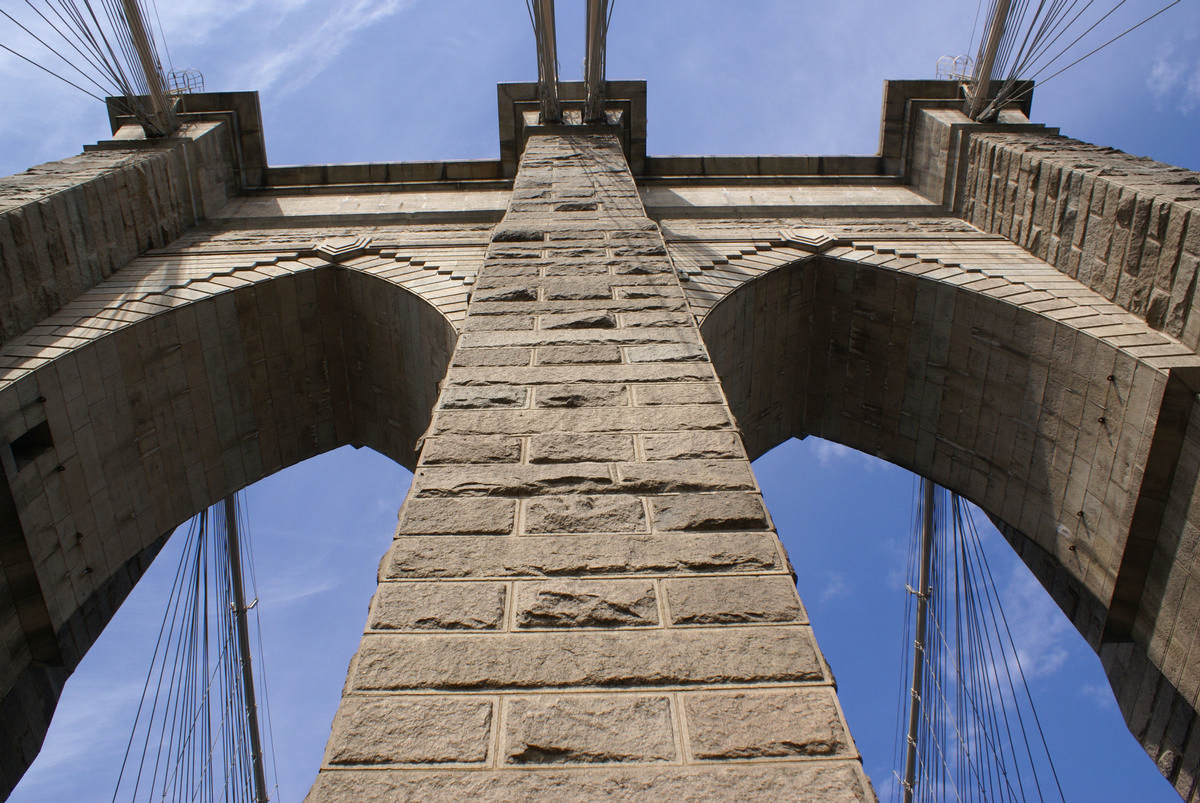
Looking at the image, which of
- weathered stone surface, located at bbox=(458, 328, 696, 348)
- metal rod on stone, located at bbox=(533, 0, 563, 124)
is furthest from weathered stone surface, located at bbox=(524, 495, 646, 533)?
metal rod on stone, located at bbox=(533, 0, 563, 124)

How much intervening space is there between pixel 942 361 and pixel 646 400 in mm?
4873

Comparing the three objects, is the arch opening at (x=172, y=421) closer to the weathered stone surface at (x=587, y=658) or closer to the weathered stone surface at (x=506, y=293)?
the weathered stone surface at (x=506, y=293)

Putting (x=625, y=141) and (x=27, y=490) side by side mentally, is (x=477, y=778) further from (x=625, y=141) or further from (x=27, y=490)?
(x=625, y=141)

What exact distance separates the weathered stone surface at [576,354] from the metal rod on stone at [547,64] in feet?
23.8

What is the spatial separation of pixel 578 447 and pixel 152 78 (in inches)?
366

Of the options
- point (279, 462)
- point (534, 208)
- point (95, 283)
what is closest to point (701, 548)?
point (534, 208)

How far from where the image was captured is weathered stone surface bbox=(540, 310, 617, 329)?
4720 millimetres

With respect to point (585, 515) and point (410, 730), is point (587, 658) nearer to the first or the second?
point (410, 730)

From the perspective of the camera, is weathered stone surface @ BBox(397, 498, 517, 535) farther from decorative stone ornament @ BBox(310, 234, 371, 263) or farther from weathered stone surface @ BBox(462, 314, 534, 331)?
decorative stone ornament @ BBox(310, 234, 371, 263)

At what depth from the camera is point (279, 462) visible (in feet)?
26.8

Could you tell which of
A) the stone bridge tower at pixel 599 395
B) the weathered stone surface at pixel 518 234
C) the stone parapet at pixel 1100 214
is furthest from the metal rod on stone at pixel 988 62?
the weathered stone surface at pixel 518 234

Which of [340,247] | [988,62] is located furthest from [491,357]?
[988,62]

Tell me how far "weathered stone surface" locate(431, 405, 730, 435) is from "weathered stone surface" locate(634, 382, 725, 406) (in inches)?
2.4

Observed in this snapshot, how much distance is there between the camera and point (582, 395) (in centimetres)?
396
